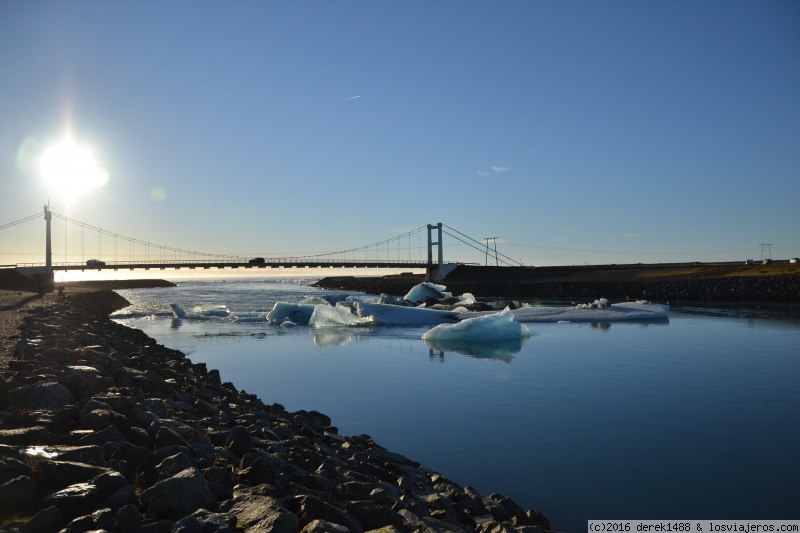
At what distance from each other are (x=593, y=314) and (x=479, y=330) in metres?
8.61

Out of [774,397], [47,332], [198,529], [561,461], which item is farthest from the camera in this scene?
[47,332]

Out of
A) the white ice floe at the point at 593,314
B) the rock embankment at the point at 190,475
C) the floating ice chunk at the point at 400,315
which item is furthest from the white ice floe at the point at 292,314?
the rock embankment at the point at 190,475

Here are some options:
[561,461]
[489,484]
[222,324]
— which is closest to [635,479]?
[561,461]

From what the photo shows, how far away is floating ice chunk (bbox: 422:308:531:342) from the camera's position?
14.1m

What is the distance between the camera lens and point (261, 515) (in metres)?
2.62

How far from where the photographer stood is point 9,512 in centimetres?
261

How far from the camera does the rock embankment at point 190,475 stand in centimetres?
264

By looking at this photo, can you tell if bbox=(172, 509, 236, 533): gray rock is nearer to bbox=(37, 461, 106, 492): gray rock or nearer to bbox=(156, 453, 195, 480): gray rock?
bbox=(156, 453, 195, 480): gray rock

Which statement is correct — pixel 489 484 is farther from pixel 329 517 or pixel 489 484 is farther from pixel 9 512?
pixel 9 512

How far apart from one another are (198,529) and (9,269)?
47.3 m

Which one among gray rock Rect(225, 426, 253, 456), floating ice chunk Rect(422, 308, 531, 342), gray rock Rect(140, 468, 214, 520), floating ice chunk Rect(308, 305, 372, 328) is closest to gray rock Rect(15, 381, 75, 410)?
gray rock Rect(225, 426, 253, 456)

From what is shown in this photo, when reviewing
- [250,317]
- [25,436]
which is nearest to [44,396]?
[25,436]

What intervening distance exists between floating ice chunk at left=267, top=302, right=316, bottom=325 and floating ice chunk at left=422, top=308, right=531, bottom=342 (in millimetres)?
8483

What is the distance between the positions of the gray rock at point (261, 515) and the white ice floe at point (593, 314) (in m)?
16.9
